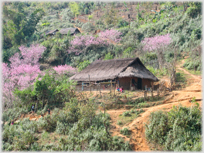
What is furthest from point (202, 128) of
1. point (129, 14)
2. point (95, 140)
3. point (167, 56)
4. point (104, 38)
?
point (129, 14)

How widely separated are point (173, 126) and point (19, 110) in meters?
11.4

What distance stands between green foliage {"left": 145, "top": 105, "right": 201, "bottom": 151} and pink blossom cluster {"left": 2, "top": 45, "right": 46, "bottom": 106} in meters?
12.4

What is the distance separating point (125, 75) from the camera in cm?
1723

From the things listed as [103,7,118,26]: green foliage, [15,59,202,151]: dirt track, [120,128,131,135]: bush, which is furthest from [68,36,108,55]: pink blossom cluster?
[120,128,131,135]: bush

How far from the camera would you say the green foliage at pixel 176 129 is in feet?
31.9

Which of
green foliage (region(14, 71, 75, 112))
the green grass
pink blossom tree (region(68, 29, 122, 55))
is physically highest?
pink blossom tree (region(68, 29, 122, 55))

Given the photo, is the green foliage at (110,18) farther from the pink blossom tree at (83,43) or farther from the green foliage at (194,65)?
the green foliage at (194,65)

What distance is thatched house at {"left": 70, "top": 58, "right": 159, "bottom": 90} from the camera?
1756cm

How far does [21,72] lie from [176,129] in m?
18.8

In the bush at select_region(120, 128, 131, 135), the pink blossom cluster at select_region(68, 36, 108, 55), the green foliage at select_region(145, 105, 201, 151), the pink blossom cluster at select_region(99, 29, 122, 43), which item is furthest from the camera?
the pink blossom cluster at select_region(99, 29, 122, 43)

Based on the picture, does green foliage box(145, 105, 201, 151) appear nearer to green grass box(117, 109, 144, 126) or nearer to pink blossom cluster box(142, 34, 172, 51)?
green grass box(117, 109, 144, 126)

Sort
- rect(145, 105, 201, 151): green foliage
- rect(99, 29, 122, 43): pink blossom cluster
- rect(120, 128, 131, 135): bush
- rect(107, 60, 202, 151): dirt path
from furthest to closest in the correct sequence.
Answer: rect(99, 29, 122, 43): pink blossom cluster → rect(120, 128, 131, 135): bush → rect(107, 60, 202, 151): dirt path → rect(145, 105, 201, 151): green foliage

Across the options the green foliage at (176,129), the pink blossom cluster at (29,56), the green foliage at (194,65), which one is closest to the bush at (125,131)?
the green foliage at (176,129)

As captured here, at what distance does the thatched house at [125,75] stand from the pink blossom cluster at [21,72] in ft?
16.9
